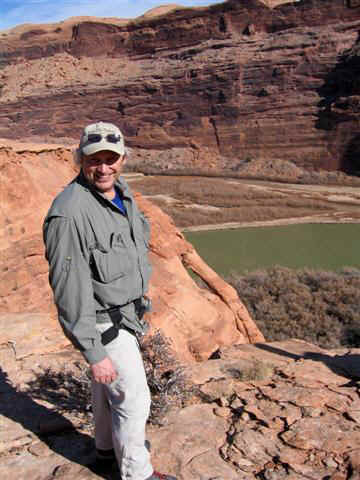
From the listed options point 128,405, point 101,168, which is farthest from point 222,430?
point 101,168

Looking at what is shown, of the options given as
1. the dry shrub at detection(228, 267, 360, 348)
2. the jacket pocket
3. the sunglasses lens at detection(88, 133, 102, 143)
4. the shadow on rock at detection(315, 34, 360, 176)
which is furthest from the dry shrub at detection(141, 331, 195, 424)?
the shadow on rock at detection(315, 34, 360, 176)

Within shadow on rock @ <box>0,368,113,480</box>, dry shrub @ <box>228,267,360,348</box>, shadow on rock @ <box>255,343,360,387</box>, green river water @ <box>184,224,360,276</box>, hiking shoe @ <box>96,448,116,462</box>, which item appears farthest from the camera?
green river water @ <box>184,224,360,276</box>

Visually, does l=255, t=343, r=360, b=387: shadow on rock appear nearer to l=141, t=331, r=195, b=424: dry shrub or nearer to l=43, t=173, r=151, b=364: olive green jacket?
l=141, t=331, r=195, b=424: dry shrub

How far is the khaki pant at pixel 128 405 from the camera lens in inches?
76.3

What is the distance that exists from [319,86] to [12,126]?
29526 mm

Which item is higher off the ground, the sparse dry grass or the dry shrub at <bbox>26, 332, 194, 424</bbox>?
the dry shrub at <bbox>26, 332, 194, 424</bbox>

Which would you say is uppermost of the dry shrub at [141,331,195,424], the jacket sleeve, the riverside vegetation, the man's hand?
the jacket sleeve

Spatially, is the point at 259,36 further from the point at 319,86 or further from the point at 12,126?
the point at 12,126

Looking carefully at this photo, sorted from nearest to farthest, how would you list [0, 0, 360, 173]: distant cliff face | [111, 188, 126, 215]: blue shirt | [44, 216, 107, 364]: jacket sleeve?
[44, 216, 107, 364]: jacket sleeve < [111, 188, 126, 215]: blue shirt < [0, 0, 360, 173]: distant cliff face

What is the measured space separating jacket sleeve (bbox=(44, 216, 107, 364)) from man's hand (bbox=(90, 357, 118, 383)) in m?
0.02

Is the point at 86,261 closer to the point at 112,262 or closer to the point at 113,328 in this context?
the point at 112,262

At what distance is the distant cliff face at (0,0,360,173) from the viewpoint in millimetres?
35156

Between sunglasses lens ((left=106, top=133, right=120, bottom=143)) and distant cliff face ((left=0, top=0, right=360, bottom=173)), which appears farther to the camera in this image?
distant cliff face ((left=0, top=0, right=360, bottom=173))

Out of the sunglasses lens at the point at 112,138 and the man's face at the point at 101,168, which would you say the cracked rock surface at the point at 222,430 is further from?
the sunglasses lens at the point at 112,138
